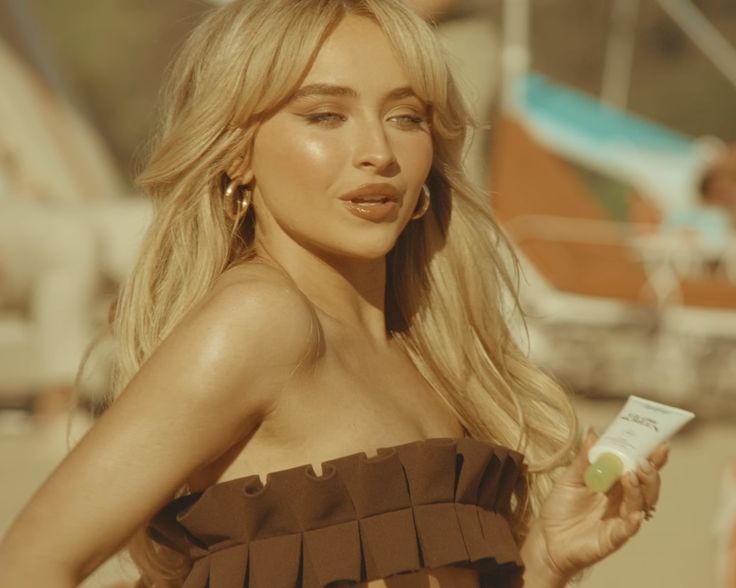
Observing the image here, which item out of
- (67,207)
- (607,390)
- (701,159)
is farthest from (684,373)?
(67,207)

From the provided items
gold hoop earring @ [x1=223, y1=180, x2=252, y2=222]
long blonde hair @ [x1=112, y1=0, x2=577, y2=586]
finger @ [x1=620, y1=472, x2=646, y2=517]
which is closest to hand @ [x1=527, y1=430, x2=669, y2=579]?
finger @ [x1=620, y1=472, x2=646, y2=517]

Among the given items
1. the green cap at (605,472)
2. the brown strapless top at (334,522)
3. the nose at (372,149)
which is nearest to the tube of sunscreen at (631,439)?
the green cap at (605,472)

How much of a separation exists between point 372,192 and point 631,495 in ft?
1.56

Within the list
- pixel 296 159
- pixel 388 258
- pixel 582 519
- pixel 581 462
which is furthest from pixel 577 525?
pixel 296 159

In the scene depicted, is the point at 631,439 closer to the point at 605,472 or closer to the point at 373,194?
the point at 605,472

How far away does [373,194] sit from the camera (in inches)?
64.8

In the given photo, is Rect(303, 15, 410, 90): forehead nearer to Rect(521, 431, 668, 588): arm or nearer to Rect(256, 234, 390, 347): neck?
Rect(256, 234, 390, 347): neck

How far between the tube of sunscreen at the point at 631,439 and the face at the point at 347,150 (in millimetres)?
357

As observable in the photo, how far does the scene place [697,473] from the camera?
224 inches

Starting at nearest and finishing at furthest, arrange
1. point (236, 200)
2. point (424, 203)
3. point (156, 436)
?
point (156, 436), point (236, 200), point (424, 203)

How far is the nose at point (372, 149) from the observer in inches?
64.2

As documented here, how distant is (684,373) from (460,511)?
15.0 feet

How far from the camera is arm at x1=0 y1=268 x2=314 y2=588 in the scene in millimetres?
1441

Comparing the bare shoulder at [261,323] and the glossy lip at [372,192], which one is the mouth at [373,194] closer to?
the glossy lip at [372,192]
